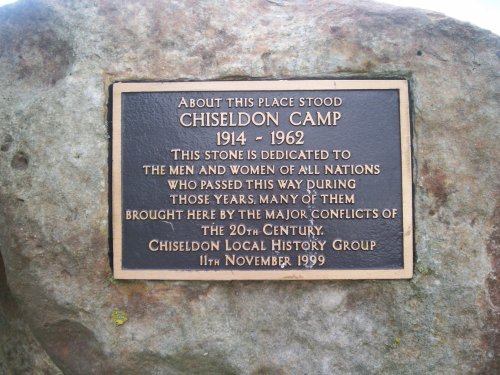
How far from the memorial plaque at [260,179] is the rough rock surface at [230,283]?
4.2 inches

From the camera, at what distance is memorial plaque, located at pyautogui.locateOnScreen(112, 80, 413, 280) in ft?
9.90

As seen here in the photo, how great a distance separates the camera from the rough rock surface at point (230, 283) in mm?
2938

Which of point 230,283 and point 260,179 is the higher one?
point 260,179

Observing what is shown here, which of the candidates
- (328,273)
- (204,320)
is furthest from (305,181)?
(204,320)

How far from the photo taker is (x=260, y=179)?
308 centimetres

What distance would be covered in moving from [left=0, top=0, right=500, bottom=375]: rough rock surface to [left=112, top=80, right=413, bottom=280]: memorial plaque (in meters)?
0.11

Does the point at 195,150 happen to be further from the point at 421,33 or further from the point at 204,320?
the point at 421,33

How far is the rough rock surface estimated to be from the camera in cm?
294

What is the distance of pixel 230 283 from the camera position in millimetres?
3006

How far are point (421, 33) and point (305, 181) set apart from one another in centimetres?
132

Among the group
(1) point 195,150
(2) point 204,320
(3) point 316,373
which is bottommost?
(3) point 316,373

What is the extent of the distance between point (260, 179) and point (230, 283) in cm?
75

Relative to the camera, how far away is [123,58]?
10.2ft

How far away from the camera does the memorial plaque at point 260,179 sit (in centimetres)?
302
